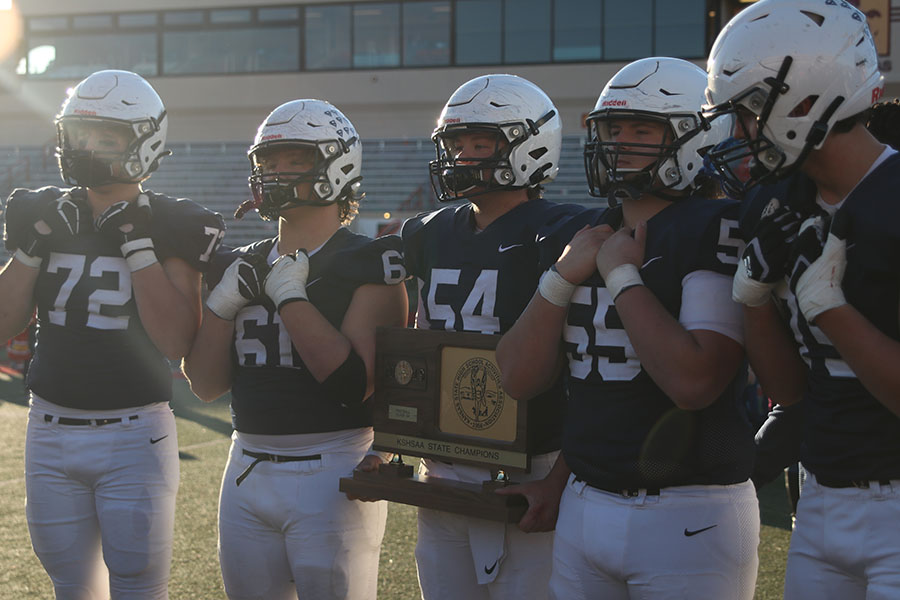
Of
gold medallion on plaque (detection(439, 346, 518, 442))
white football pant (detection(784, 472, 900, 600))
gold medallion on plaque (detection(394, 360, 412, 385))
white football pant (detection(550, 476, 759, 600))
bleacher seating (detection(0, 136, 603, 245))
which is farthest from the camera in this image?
bleacher seating (detection(0, 136, 603, 245))

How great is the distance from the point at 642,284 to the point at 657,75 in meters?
0.54

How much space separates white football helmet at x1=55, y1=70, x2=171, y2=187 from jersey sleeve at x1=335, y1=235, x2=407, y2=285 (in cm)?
77

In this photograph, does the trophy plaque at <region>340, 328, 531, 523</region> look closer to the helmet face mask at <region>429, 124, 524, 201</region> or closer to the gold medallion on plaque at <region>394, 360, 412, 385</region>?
the gold medallion on plaque at <region>394, 360, 412, 385</region>

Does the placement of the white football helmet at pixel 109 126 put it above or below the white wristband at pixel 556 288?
above

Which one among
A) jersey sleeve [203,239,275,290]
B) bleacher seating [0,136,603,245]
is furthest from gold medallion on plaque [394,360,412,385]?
bleacher seating [0,136,603,245]

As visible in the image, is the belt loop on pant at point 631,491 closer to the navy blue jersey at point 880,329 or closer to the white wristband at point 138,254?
the navy blue jersey at point 880,329

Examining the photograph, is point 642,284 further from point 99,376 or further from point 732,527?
point 99,376

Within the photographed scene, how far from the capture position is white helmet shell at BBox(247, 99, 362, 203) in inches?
112

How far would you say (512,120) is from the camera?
2.63m

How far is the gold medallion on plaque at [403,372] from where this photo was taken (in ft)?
8.49

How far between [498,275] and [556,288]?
380 millimetres

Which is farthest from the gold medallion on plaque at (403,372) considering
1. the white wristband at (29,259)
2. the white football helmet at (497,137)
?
the white wristband at (29,259)

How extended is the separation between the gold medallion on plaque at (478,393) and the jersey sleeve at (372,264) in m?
0.40

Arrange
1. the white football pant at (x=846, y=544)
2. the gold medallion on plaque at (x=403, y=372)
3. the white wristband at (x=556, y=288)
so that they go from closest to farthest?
the white football pant at (x=846, y=544)
the white wristband at (x=556, y=288)
the gold medallion on plaque at (x=403, y=372)
